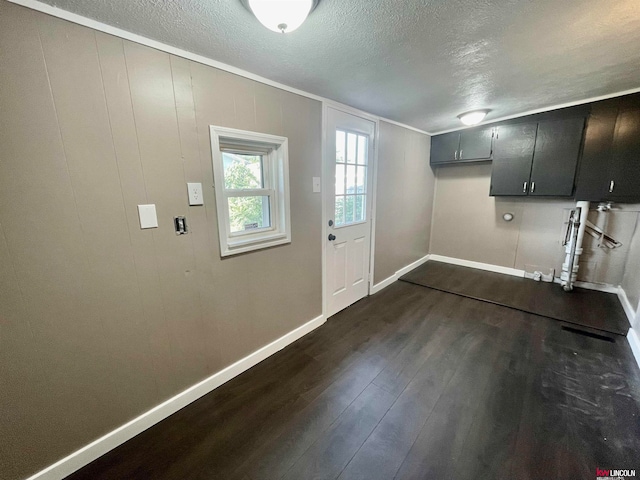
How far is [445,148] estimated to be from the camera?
3.79 m

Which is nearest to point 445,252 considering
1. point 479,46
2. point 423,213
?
point 423,213

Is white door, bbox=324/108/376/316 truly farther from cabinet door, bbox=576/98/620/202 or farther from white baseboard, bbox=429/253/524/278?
cabinet door, bbox=576/98/620/202

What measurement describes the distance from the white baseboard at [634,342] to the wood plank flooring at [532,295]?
0.12 m

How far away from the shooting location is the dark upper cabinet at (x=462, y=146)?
343cm

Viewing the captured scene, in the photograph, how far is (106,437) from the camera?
4.42 feet

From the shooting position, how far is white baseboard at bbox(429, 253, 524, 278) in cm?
372

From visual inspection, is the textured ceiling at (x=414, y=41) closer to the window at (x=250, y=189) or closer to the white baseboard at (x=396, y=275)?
the window at (x=250, y=189)

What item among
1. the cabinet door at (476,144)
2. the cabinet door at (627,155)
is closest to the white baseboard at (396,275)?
the cabinet door at (476,144)

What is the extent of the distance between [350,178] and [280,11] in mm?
1744

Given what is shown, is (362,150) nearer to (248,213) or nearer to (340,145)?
(340,145)

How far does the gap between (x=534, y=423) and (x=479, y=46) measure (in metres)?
2.24

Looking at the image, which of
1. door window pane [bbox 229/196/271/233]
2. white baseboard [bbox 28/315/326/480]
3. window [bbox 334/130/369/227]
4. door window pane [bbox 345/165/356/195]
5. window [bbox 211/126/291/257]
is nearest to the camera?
white baseboard [bbox 28/315/326/480]

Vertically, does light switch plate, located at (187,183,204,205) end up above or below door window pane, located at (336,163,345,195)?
below

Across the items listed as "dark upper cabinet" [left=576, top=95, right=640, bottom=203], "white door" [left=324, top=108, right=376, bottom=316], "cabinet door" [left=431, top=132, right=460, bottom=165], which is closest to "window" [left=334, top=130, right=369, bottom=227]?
"white door" [left=324, top=108, right=376, bottom=316]
